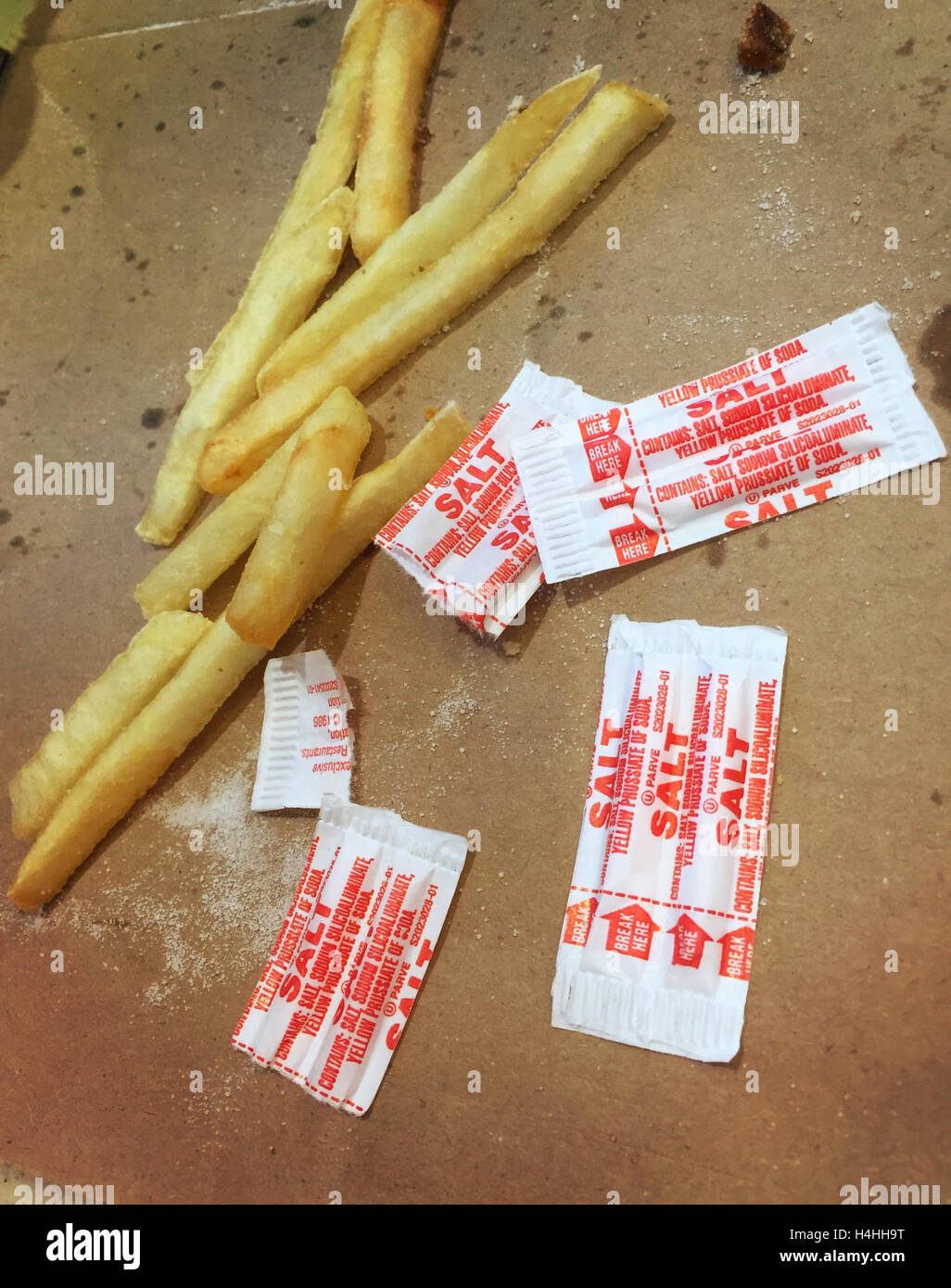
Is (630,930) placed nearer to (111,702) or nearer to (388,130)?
(111,702)

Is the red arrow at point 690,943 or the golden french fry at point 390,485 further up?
the golden french fry at point 390,485

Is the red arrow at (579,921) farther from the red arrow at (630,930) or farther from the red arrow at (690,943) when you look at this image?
the red arrow at (690,943)

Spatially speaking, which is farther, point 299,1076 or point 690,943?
point 299,1076

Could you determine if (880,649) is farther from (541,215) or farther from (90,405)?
(90,405)

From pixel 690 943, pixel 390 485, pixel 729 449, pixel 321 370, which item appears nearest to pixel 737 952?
pixel 690 943

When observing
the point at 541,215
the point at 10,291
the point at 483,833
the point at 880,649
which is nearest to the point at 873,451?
the point at 880,649

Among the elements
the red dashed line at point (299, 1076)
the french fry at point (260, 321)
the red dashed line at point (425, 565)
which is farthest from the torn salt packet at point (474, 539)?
the red dashed line at point (299, 1076)
